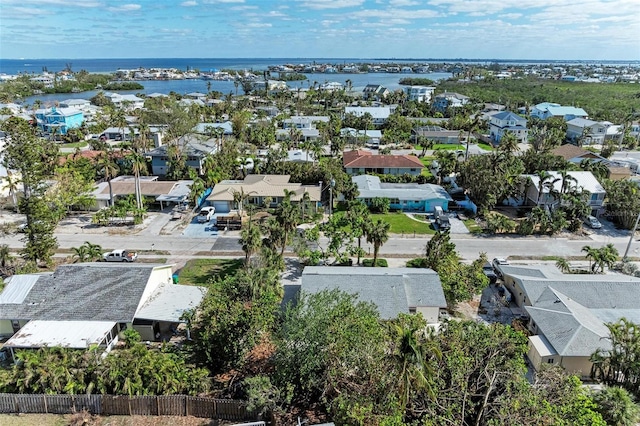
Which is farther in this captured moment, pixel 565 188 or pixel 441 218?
pixel 565 188

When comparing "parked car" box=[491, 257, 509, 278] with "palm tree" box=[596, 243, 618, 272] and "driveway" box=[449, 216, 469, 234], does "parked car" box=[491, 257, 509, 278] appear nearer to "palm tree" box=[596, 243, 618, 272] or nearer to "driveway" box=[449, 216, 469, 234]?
"palm tree" box=[596, 243, 618, 272]

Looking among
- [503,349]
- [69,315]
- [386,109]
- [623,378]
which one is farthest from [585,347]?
[386,109]

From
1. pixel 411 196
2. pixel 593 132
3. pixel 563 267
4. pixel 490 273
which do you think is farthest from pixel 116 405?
pixel 593 132

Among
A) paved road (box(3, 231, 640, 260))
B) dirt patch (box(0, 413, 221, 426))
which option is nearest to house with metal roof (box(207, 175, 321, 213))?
paved road (box(3, 231, 640, 260))

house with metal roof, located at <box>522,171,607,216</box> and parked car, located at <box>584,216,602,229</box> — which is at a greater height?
house with metal roof, located at <box>522,171,607,216</box>

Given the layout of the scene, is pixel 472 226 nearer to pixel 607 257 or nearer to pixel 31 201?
pixel 607 257

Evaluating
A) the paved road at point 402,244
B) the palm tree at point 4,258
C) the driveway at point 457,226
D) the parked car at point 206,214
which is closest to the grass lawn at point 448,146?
the driveway at point 457,226

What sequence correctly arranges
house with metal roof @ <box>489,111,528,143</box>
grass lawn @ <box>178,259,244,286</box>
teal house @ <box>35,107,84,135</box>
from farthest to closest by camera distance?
teal house @ <box>35,107,84,135</box> → house with metal roof @ <box>489,111,528,143</box> → grass lawn @ <box>178,259,244,286</box>
